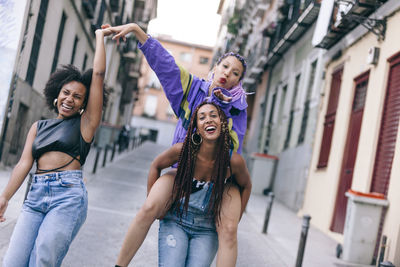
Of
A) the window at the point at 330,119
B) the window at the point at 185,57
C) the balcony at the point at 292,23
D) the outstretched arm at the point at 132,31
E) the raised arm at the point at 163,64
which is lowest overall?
the raised arm at the point at 163,64

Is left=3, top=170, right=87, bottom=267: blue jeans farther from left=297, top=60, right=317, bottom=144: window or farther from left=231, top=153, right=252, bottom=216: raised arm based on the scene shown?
left=297, top=60, right=317, bottom=144: window

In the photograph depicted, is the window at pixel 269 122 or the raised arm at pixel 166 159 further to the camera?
the window at pixel 269 122

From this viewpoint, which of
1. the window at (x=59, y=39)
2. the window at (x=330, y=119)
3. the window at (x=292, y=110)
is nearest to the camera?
the window at (x=330, y=119)

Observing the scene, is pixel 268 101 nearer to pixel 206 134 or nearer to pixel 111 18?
pixel 111 18

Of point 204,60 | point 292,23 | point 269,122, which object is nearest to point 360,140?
point 292,23

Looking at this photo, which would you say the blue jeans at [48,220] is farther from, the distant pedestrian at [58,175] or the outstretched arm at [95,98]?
the outstretched arm at [95,98]

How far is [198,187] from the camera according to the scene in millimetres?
3500

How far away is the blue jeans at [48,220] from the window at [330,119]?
436 inches

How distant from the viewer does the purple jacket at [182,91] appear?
3.54m

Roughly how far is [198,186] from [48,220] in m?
0.96

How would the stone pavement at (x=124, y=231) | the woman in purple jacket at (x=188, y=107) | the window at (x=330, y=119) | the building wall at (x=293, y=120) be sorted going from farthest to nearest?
the building wall at (x=293, y=120) → the window at (x=330, y=119) → the stone pavement at (x=124, y=231) → the woman in purple jacket at (x=188, y=107)

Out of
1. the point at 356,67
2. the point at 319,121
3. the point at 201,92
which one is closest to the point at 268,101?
the point at 319,121

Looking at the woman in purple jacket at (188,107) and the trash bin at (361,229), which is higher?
the woman in purple jacket at (188,107)

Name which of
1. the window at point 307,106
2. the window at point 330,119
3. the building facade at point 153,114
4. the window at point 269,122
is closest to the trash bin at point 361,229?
the window at point 330,119
